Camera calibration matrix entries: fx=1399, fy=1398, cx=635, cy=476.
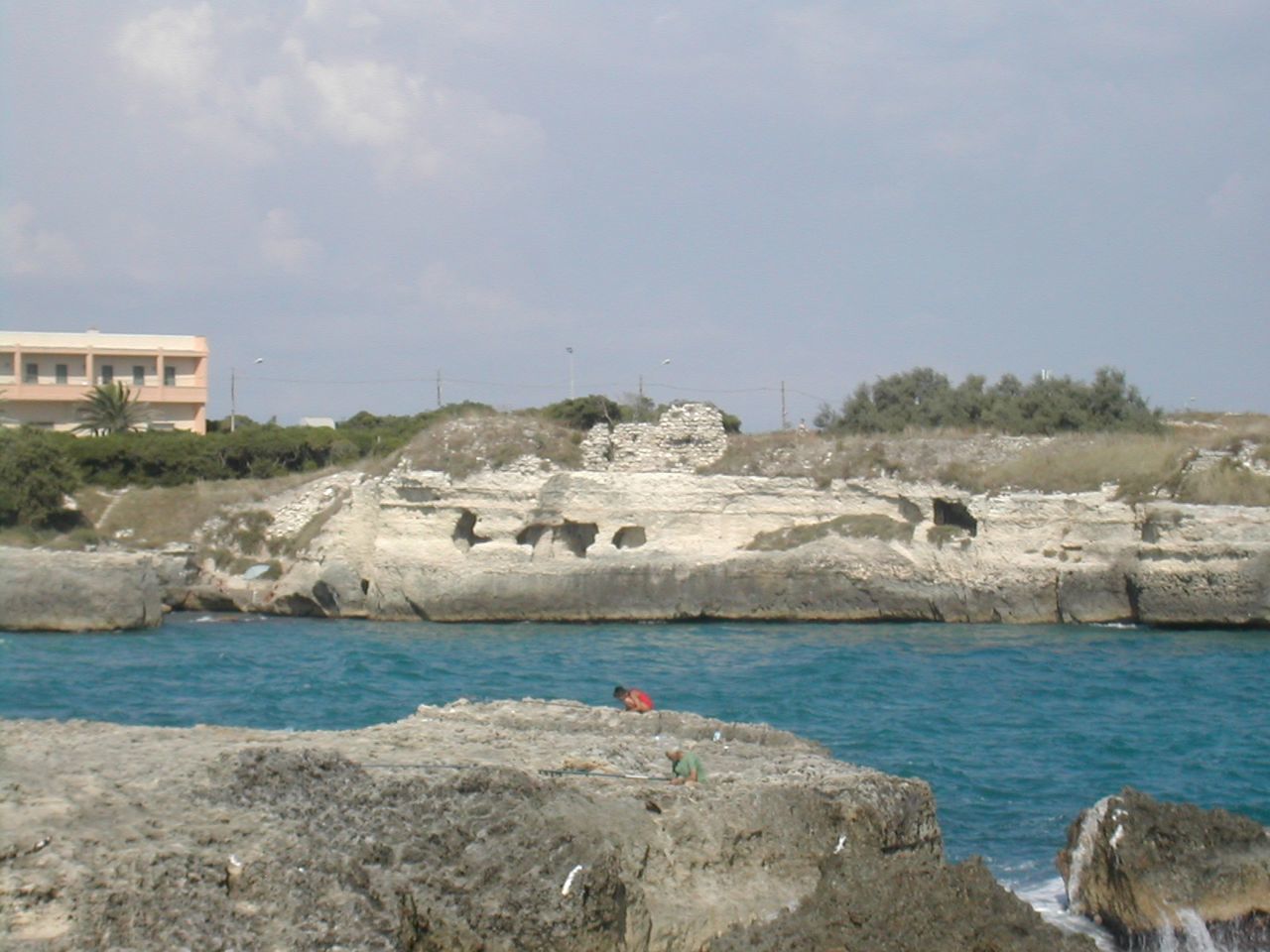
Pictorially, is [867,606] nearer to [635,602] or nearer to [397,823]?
[635,602]

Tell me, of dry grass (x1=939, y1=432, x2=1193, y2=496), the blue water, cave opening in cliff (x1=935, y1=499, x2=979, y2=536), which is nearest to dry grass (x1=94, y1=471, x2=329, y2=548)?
the blue water

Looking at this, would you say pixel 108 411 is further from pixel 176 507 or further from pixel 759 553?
pixel 759 553

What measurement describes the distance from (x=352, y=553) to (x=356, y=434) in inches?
832

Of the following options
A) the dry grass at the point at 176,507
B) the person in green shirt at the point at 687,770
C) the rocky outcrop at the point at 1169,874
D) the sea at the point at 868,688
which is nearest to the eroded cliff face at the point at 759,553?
the sea at the point at 868,688

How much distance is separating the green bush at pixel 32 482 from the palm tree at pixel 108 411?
13.3 metres

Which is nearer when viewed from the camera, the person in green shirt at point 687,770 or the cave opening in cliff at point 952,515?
the person in green shirt at point 687,770

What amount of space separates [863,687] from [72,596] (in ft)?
56.9

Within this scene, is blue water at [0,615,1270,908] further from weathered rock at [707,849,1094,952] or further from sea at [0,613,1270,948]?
weathered rock at [707,849,1094,952]

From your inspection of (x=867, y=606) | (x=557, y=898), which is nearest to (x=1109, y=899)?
(x=557, y=898)

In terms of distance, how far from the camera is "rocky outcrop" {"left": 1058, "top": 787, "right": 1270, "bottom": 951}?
933cm

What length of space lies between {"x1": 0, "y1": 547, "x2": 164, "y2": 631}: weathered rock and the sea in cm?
64

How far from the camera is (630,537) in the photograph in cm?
3136

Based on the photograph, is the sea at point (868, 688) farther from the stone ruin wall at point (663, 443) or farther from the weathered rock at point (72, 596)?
the stone ruin wall at point (663, 443)

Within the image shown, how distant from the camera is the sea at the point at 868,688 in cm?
1362
